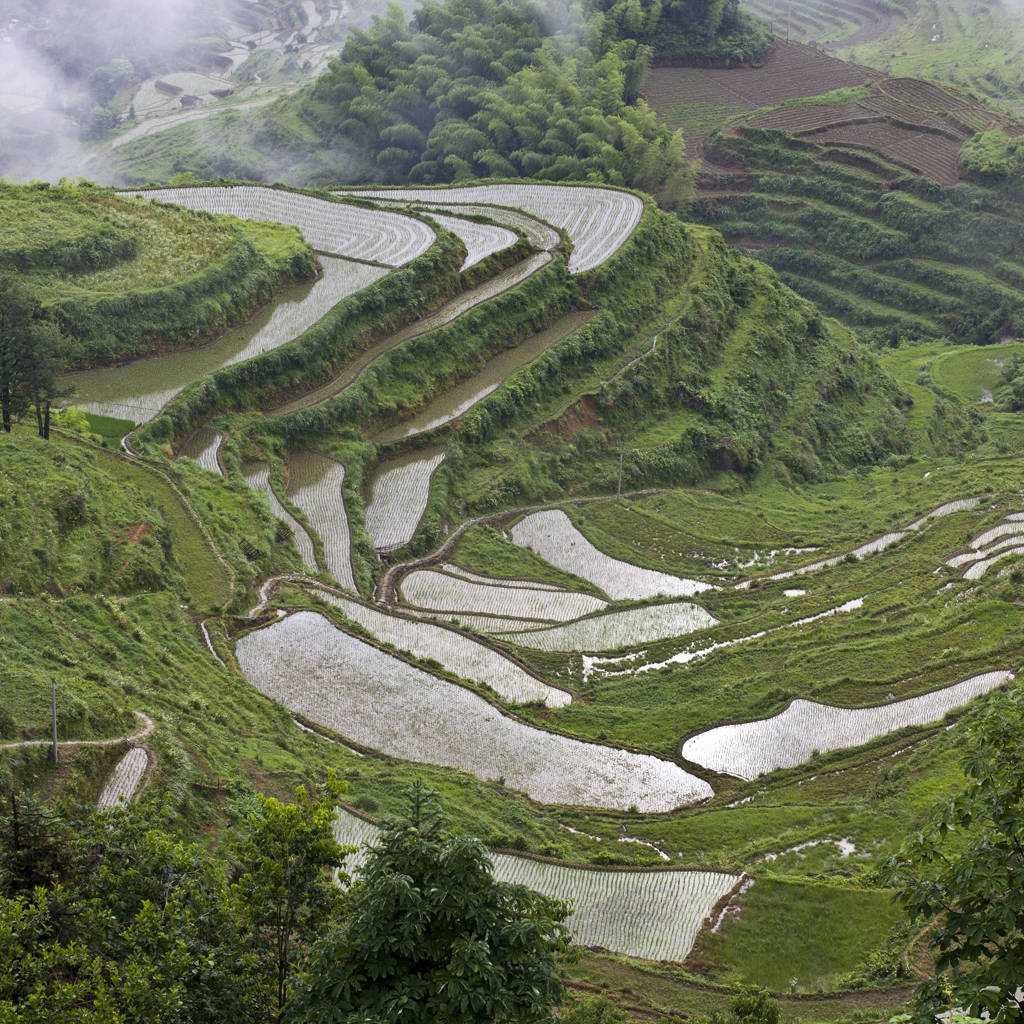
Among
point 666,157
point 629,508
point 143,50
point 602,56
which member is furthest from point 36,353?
point 143,50

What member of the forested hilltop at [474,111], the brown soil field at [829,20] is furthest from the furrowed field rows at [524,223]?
the brown soil field at [829,20]

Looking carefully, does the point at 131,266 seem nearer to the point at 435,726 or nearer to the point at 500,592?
the point at 500,592

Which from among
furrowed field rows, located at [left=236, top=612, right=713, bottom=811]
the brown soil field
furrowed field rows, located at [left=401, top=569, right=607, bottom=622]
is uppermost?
the brown soil field

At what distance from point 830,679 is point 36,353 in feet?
71.0

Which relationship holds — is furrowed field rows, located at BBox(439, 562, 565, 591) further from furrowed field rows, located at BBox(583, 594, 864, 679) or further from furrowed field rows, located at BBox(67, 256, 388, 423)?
furrowed field rows, located at BBox(67, 256, 388, 423)

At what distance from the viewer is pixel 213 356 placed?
39469 mm

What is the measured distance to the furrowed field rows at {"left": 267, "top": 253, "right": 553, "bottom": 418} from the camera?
39.4 m

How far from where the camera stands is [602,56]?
7775 centimetres

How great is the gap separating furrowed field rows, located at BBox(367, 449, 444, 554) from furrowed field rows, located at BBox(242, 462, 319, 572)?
225cm

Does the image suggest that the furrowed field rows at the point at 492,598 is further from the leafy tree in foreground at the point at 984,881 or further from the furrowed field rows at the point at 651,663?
the leafy tree in foreground at the point at 984,881

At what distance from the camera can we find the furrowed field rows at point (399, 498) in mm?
35594

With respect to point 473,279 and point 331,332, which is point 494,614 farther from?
point 473,279

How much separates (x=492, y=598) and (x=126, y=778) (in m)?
16.2

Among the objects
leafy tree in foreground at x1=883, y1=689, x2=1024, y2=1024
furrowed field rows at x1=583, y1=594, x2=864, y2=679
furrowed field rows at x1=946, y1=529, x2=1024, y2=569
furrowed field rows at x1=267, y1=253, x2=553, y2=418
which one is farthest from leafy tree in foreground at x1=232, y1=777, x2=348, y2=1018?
furrowed field rows at x1=946, y1=529, x2=1024, y2=569
